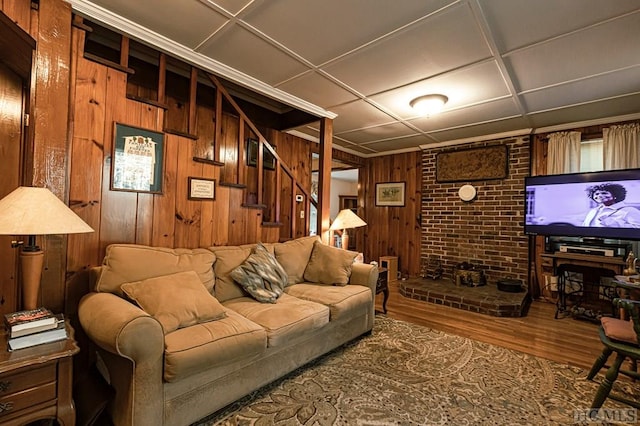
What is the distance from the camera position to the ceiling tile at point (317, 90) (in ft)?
9.32

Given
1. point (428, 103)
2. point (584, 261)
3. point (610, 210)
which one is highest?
point (428, 103)

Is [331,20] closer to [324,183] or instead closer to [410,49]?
[410,49]

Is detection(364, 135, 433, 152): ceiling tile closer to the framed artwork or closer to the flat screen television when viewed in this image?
the framed artwork

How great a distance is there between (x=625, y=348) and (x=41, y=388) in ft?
9.98

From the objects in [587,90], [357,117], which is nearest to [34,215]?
[357,117]

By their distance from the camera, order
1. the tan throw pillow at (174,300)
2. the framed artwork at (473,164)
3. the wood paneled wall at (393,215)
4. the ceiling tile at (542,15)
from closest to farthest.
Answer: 1. the tan throw pillow at (174,300)
2. the ceiling tile at (542,15)
3. the framed artwork at (473,164)
4. the wood paneled wall at (393,215)

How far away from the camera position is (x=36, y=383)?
1.21 metres

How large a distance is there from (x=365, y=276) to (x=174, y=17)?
8.53 feet

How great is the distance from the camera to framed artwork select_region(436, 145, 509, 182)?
4.50 metres

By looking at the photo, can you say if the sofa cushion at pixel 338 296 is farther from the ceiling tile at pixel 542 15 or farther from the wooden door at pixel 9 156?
the ceiling tile at pixel 542 15

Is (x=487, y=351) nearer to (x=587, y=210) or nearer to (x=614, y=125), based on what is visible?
(x=587, y=210)

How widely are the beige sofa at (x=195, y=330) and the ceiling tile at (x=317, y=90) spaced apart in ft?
5.53

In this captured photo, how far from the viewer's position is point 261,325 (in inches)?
74.7

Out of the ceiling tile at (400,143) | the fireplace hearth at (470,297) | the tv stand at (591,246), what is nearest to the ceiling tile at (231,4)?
the ceiling tile at (400,143)
